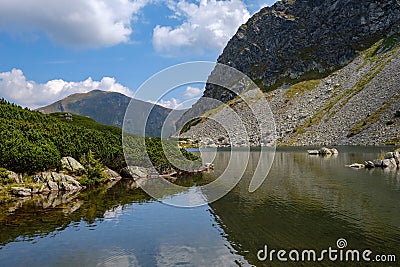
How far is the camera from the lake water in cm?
3197

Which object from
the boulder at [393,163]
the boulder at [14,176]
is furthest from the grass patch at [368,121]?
the boulder at [14,176]

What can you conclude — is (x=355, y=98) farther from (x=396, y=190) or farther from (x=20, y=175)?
(x=20, y=175)

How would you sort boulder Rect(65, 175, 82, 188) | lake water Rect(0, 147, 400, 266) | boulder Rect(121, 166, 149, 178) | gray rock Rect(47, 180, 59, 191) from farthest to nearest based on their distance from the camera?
boulder Rect(121, 166, 149, 178), boulder Rect(65, 175, 82, 188), gray rock Rect(47, 180, 59, 191), lake water Rect(0, 147, 400, 266)

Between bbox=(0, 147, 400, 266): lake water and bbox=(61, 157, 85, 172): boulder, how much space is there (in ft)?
49.8

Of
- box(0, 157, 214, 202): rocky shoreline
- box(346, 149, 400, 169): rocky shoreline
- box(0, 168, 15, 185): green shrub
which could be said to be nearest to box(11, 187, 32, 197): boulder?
box(0, 157, 214, 202): rocky shoreline

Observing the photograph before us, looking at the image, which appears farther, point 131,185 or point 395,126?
point 395,126

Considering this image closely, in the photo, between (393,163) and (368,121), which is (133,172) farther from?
(368,121)

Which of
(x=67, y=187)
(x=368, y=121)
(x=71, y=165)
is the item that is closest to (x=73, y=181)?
→ (x=67, y=187)

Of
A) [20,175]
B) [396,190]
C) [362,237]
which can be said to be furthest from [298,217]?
[20,175]

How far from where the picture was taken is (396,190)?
56.2 meters

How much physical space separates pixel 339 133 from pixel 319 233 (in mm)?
156143

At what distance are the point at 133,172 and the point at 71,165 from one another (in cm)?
1730

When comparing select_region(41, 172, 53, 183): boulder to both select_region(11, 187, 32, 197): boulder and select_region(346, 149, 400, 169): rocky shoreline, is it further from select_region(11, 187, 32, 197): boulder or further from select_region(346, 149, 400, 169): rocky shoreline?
select_region(346, 149, 400, 169): rocky shoreline

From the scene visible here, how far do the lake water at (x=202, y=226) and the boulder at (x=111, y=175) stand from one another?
2111cm
